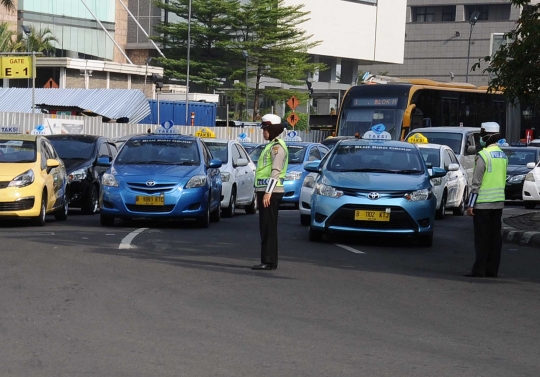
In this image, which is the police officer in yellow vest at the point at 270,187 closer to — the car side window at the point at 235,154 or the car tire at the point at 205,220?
the car tire at the point at 205,220

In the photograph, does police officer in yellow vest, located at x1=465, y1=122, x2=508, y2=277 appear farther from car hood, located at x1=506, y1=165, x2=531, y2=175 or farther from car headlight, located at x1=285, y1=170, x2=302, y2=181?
car hood, located at x1=506, y1=165, x2=531, y2=175

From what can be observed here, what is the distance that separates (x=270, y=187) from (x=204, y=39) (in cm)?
6912

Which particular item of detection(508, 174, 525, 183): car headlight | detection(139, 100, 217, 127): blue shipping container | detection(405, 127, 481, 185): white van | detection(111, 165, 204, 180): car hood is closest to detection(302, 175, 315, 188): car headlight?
detection(111, 165, 204, 180): car hood

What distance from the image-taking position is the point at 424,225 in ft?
53.2

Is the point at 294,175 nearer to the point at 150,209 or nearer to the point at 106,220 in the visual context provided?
the point at 106,220

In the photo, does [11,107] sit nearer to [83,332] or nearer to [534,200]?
[534,200]

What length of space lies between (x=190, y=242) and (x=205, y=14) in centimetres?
6529

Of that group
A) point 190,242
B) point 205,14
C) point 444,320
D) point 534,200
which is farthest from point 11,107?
point 444,320

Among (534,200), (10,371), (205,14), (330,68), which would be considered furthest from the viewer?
(330,68)

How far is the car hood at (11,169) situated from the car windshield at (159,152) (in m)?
1.56

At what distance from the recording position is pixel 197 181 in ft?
60.8

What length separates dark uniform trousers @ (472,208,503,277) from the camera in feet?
42.7

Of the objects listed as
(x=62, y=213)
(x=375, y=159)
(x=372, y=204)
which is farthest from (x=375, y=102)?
(x=372, y=204)

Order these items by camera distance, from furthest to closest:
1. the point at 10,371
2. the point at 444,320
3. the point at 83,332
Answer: the point at 444,320 → the point at 83,332 → the point at 10,371
